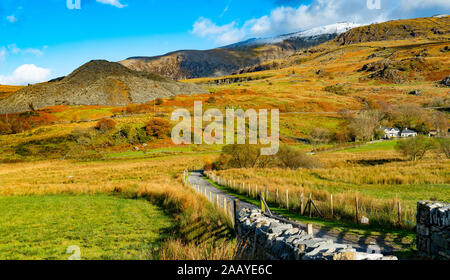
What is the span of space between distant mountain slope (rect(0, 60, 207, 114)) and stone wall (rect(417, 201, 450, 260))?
114028mm

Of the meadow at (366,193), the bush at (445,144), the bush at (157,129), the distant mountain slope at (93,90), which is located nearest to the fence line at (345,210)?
the meadow at (366,193)

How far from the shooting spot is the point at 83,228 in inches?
579

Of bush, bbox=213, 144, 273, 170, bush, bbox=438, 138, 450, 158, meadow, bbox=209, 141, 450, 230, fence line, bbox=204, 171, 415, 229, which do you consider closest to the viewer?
fence line, bbox=204, 171, 415, 229

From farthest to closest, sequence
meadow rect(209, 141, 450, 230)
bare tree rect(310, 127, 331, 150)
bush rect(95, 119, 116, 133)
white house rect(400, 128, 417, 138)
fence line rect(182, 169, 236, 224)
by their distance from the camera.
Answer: white house rect(400, 128, 417, 138), bare tree rect(310, 127, 331, 150), bush rect(95, 119, 116, 133), meadow rect(209, 141, 450, 230), fence line rect(182, 169, 236, 224)

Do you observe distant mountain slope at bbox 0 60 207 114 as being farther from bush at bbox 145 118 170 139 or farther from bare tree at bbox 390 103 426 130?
bare tree at bbox 390 103 426 130

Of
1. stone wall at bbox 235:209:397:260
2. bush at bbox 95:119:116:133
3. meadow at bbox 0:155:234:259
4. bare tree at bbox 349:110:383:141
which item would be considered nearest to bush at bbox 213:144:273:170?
meadow at bbox 0:155:234:259

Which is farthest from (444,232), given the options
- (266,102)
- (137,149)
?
(266,102)

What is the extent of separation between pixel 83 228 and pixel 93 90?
368ft

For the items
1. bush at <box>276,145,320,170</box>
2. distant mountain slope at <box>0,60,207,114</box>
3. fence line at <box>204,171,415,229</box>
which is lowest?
bush at <box>276,145,320,170</box>

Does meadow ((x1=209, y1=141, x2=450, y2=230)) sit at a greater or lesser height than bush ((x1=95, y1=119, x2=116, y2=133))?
lesser

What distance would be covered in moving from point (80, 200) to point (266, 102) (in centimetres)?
11910

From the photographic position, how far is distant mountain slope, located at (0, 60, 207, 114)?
10425cm

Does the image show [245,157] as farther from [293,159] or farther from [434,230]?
[434,230]

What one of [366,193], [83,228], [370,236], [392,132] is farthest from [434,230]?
[392,132]
